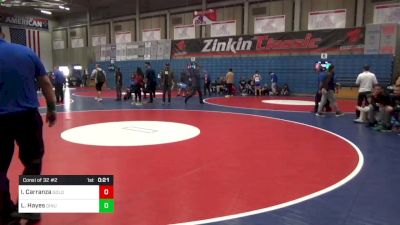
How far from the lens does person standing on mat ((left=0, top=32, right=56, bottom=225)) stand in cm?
276

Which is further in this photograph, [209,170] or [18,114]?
[209,170]

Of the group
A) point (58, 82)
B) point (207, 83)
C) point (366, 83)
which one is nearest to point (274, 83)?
point (207, 83)

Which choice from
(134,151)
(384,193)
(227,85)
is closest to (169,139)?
(134,151)

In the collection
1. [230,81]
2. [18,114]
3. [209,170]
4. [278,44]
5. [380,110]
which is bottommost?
[209,170]

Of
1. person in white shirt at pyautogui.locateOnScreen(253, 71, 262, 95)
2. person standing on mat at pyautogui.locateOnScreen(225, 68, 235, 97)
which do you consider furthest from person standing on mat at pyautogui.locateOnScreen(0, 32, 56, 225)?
person in white shirt at pyautogui.locateOnScreen(253, 71, 262, 95)

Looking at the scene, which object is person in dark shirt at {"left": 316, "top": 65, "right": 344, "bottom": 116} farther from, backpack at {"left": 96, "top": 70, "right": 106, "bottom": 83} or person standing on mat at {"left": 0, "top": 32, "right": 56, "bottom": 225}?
backpack at {"left": 96, "top": 70, "right": 106, "bottom": 83}

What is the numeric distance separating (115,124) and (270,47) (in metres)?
13.6

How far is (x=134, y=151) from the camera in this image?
579cm

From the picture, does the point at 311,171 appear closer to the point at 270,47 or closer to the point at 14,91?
the point at 14,91

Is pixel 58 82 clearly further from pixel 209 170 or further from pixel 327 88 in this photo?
pixel 209 170
